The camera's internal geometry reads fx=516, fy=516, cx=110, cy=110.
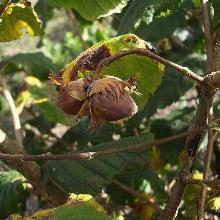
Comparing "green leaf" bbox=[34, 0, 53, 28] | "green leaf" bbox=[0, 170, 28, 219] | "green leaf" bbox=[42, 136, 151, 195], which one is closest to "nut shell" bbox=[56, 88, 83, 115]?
"green leaf" bbox=[42, 136, 151, 195]

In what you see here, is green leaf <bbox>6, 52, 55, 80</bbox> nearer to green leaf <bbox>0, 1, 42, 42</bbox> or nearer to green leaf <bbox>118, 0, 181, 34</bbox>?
green leaf <bbox>0, 1, 42, 42</bbox>

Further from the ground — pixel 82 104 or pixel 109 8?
pixel 109 8

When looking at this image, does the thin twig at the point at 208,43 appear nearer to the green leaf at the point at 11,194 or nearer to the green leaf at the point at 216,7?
the green leaf at the point at 216,7

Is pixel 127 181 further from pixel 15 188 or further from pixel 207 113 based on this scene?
pixel 207 113

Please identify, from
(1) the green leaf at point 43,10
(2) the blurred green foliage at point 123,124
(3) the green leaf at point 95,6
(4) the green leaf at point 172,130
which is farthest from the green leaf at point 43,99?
(3) the green leaf at point 95,6

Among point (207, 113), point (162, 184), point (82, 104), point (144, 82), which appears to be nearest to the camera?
point (82, 104)

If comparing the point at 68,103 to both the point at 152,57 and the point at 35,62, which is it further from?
the point at 35,62

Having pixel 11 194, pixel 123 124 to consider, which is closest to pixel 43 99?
pixel 123 124

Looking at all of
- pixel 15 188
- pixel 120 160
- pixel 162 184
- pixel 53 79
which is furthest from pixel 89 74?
pixel 162 184
